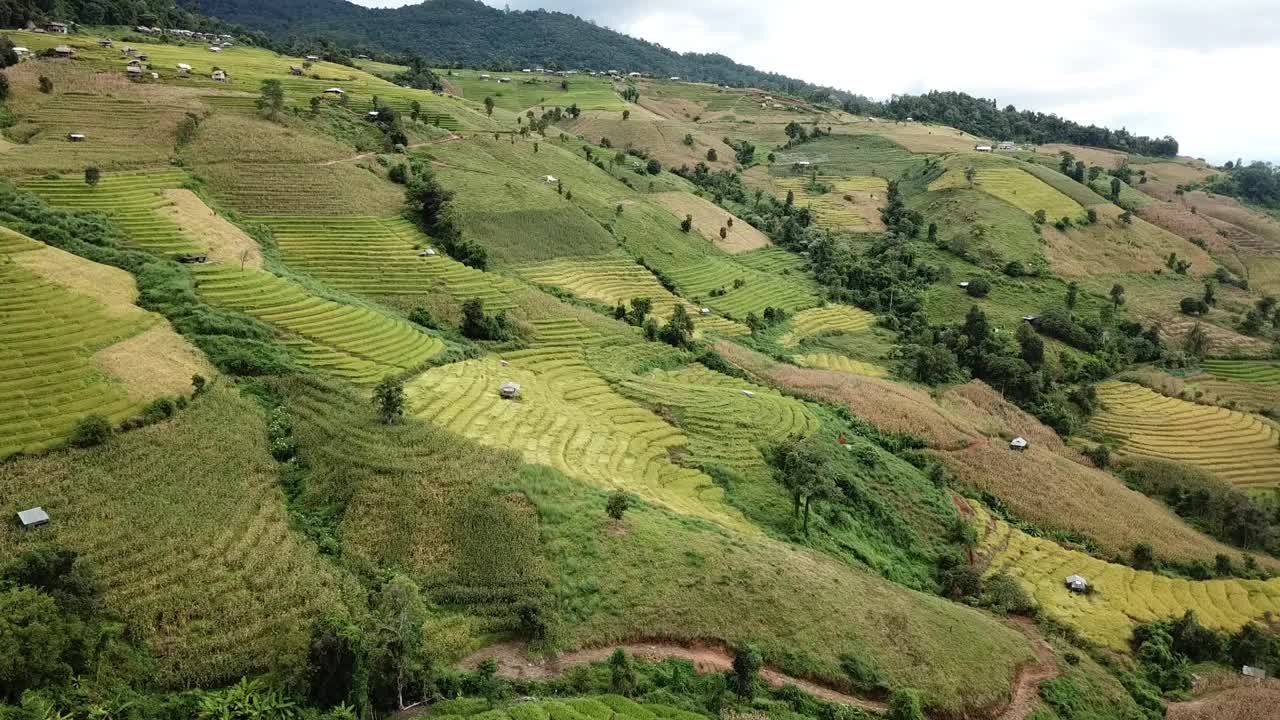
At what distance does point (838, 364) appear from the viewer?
7194cm

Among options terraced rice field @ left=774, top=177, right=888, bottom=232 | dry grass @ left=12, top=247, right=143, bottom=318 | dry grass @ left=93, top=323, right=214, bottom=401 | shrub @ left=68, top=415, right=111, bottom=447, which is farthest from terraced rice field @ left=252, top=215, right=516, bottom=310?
terraced rice field @ left=774, top=177, right=888, bottom=232

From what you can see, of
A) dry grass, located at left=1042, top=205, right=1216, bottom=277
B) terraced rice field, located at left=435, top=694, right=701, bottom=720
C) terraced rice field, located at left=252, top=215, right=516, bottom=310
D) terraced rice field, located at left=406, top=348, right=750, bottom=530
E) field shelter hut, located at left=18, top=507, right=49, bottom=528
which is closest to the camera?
terraced rice field, located at left=435, top=694, right=701, bottom=720

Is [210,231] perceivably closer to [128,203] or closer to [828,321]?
Result: [128,203]

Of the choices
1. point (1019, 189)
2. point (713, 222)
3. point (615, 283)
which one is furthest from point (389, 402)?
point (1019, 189)

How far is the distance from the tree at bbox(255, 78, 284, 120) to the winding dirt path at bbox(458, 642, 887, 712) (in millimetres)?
72824

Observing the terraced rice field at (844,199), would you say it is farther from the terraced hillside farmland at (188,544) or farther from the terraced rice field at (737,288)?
the terraced hillside farmland at (188,544)

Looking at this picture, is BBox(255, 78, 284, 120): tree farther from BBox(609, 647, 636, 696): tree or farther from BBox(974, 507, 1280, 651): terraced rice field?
BBox(974, 507, 1280, 651): terraced rice field

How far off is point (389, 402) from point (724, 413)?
22417 millimetres

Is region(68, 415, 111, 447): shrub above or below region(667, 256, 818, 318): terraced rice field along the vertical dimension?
below

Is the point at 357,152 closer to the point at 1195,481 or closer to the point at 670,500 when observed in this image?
the point at 670,500

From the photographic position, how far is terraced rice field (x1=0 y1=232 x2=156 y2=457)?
104 ft

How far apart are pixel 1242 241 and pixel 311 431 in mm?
137712

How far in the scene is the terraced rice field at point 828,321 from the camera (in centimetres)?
7919

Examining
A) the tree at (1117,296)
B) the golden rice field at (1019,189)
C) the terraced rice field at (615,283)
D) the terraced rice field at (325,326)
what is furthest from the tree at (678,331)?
the golden rice field at (1019,189)
